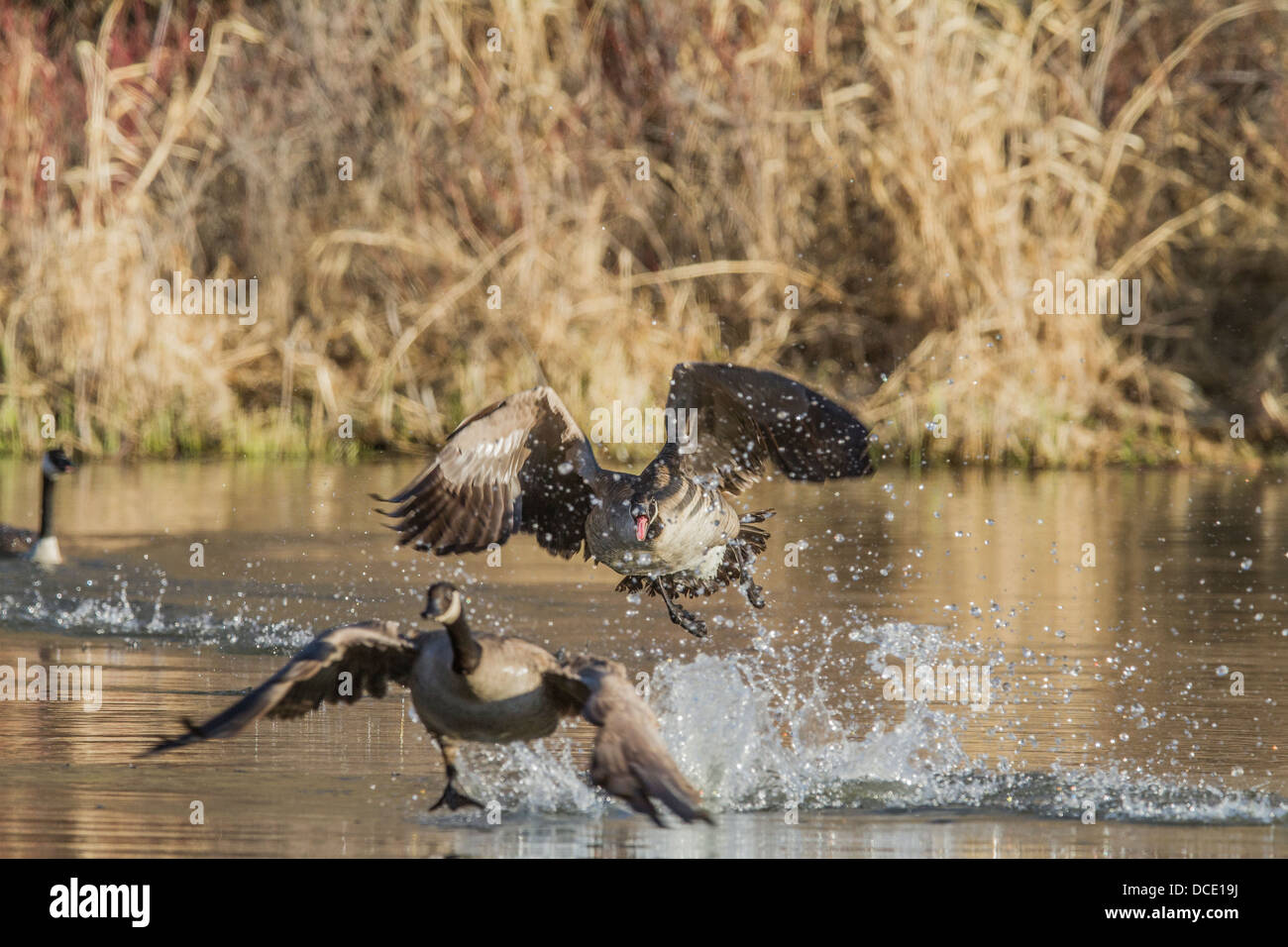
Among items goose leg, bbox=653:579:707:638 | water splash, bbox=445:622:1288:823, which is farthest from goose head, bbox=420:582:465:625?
goose leg, bbox=653:579:707:638

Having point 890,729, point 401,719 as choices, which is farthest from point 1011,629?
point 401,719

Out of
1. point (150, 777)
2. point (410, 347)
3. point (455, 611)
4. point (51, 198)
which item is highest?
point (51, 198)

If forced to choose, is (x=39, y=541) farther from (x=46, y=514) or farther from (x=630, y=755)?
(x=630, y=755)

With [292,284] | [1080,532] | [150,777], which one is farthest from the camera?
[292,284]

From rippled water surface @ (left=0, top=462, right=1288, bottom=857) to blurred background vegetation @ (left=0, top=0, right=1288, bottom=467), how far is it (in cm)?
153

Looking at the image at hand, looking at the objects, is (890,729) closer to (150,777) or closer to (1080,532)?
(150,777)

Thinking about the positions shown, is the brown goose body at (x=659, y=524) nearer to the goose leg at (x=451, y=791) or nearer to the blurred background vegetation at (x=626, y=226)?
the goose leg at (x=451, y=791)

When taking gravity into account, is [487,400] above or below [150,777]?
above

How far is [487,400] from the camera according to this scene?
1642cm

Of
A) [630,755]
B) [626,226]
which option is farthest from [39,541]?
[630,755]

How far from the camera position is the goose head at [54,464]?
13083 millimetres

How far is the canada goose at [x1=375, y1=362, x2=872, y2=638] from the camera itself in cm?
786

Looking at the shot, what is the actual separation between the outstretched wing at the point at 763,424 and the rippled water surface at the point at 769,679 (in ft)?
2.98

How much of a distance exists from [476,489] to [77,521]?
22.2 ft
